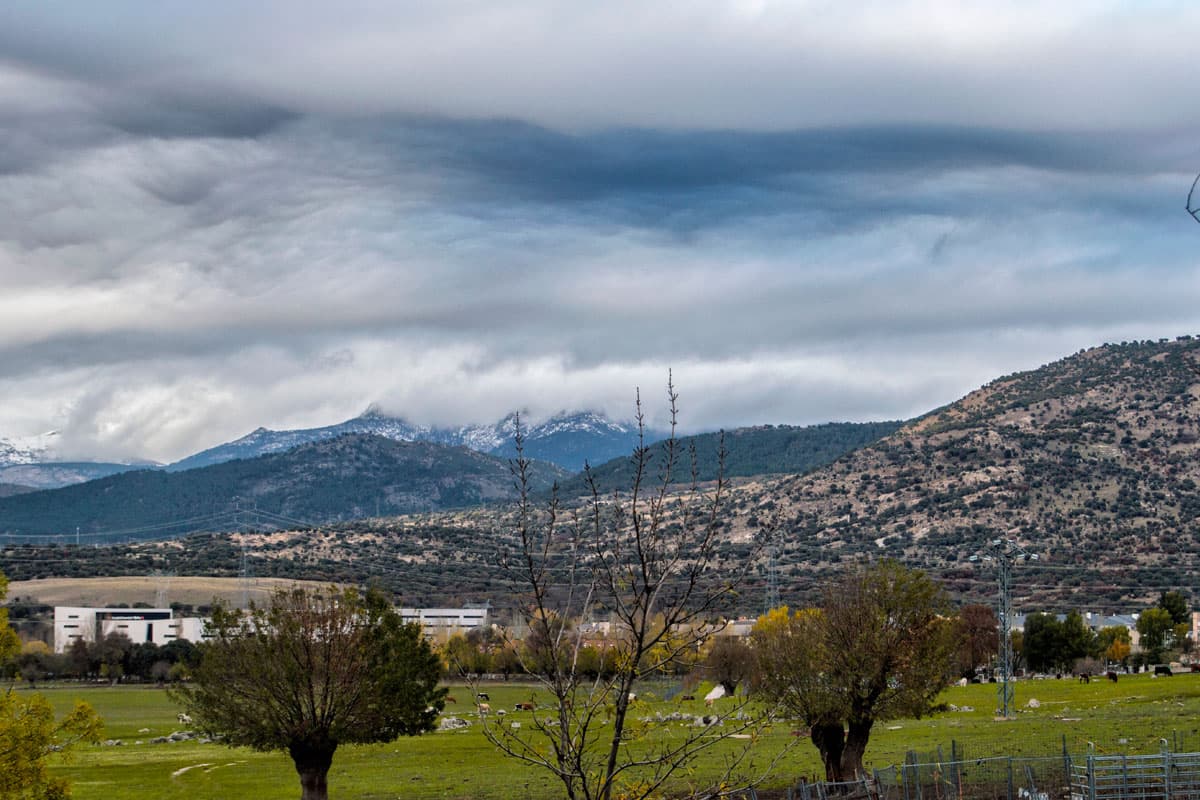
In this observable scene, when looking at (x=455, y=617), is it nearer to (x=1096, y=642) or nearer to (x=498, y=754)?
(x=1096, y=642)

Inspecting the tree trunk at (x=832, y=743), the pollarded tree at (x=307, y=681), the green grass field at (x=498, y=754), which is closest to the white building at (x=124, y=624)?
the green grass field at (x=498, y=754)

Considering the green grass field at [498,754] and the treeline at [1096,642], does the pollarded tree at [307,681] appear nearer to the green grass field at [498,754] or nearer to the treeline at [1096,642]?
the green grass field at [498,754]

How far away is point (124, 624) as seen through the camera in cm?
17188

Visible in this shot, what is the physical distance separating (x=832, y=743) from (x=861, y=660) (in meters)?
3.89

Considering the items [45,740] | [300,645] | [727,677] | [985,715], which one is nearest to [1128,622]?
[727,677]

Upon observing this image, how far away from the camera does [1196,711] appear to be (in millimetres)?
61156

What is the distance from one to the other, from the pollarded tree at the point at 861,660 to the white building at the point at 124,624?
127m

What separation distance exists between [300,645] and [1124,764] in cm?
2774

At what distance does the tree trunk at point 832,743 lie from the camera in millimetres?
46062

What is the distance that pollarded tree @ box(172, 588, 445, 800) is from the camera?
47438mm

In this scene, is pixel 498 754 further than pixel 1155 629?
No

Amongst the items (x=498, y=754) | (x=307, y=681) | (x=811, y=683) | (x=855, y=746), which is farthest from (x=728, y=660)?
(x=307, y=681)

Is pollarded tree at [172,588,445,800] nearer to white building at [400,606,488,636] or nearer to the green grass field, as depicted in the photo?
the green grass field

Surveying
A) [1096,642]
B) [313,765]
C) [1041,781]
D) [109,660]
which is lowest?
[1096,642]
